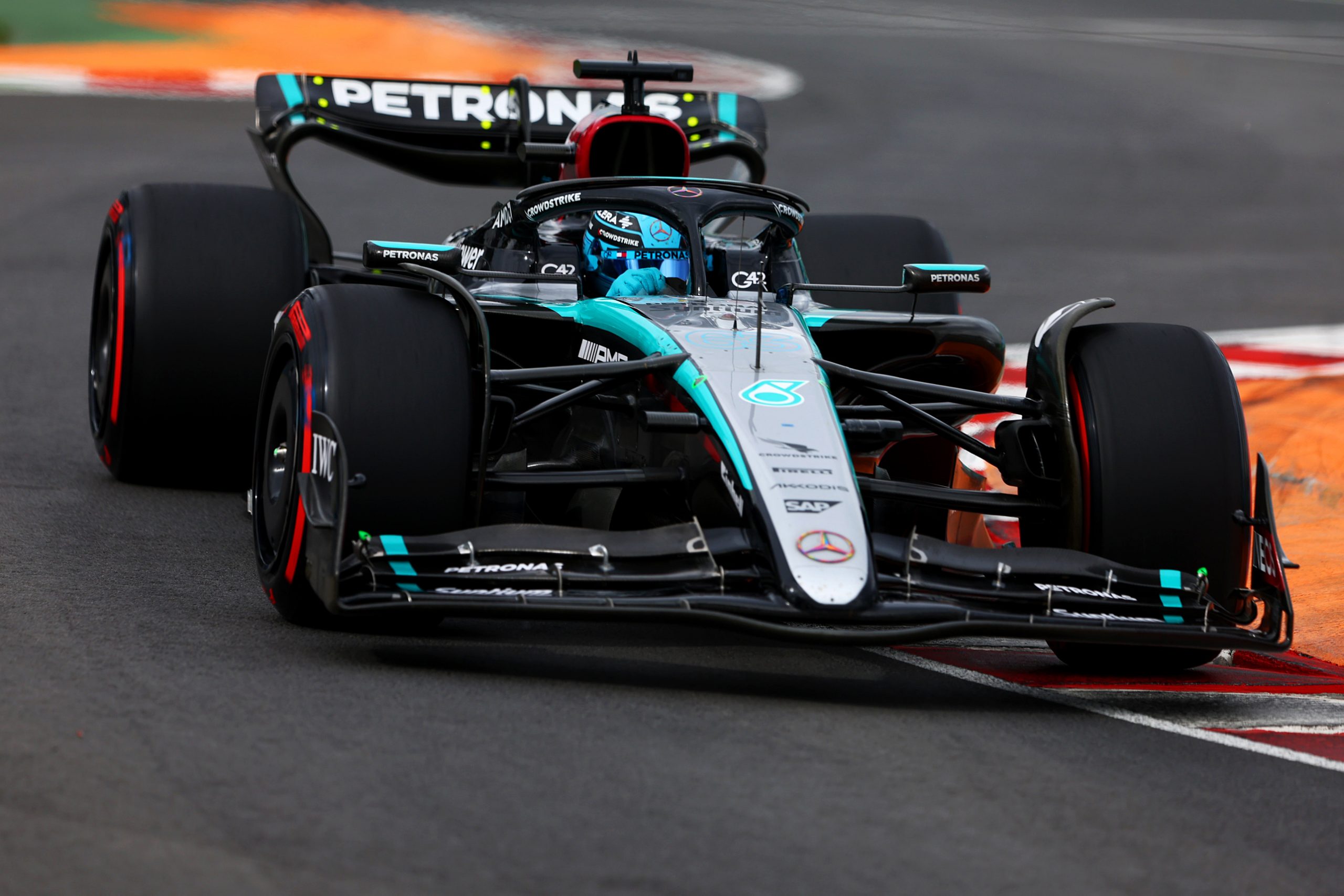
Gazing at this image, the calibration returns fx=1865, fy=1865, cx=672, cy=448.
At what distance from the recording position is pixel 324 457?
5.40 m

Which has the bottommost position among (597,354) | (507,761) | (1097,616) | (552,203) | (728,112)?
(507,761)

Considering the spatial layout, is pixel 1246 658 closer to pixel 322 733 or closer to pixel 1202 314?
pixel 322 733

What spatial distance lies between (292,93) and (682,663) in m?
5.06

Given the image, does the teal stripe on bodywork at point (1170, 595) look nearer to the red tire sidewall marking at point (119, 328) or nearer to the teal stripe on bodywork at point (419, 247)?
the teal stripe on bodywork at point (419, 247)

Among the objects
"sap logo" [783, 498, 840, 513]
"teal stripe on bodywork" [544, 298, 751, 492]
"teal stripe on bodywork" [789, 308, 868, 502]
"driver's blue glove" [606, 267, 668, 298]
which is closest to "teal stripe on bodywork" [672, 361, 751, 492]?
"teal stripe on bodywork" [544, 298, 751, 492]

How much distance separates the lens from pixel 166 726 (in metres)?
4.43

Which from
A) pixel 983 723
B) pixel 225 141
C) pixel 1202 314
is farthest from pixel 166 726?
pixel 225 141

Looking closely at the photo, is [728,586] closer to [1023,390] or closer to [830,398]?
[830,398]

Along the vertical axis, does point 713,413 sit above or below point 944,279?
below

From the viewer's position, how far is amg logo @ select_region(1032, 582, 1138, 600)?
529 centimetres

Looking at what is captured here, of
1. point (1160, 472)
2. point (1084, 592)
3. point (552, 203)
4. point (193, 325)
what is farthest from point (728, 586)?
point (193, 325)

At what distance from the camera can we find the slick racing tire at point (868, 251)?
9.16m

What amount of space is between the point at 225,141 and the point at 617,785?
58.6 ft

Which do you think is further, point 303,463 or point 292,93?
point 292,93
